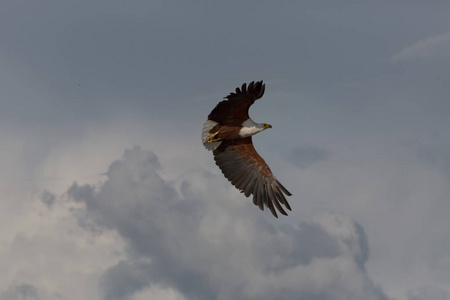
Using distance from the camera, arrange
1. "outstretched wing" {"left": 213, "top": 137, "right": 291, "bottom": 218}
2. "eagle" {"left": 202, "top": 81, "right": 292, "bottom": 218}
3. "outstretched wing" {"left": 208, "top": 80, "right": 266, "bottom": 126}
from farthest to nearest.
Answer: "outstretched wing" {"left": 213, "top": 137, "right": 291, "bottom": 218} → "eagle" {"left": 202, "top": 81, "right": 292, "bottom": 218} → "outstretched wing" {"left": 208, "top": 80, "right": 266, "bottom": 126}

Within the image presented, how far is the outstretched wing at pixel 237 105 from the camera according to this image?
26947 mm

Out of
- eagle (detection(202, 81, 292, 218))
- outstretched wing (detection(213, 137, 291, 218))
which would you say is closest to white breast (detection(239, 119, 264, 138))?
eagle (detection(202, 81, 292, 218))

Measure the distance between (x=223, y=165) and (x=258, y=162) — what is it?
65.2 inches

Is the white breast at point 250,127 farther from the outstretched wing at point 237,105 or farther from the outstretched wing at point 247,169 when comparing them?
Result: the outstretched wing at point 247,169

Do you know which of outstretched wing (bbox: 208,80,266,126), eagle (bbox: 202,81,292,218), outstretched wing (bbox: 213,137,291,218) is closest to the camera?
outstretched wing (bbox: 208,80,266,126)

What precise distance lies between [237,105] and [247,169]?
4398mm

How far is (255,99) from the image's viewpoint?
89.9ft

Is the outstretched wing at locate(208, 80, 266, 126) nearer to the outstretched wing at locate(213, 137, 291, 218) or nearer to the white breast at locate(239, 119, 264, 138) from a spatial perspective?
the white breast at locate(239, 119, 264, 138)

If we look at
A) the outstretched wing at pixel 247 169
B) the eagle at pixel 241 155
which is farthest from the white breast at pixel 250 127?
the outstretched wing at pixel 247 169

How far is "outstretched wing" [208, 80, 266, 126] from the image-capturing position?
26.9 metres

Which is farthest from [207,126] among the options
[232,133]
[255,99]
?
[255,99]

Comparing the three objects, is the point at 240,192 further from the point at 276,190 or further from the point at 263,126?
the point at 263,126

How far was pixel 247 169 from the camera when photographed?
31234 mm

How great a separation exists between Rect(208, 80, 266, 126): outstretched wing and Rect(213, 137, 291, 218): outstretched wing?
196cm
